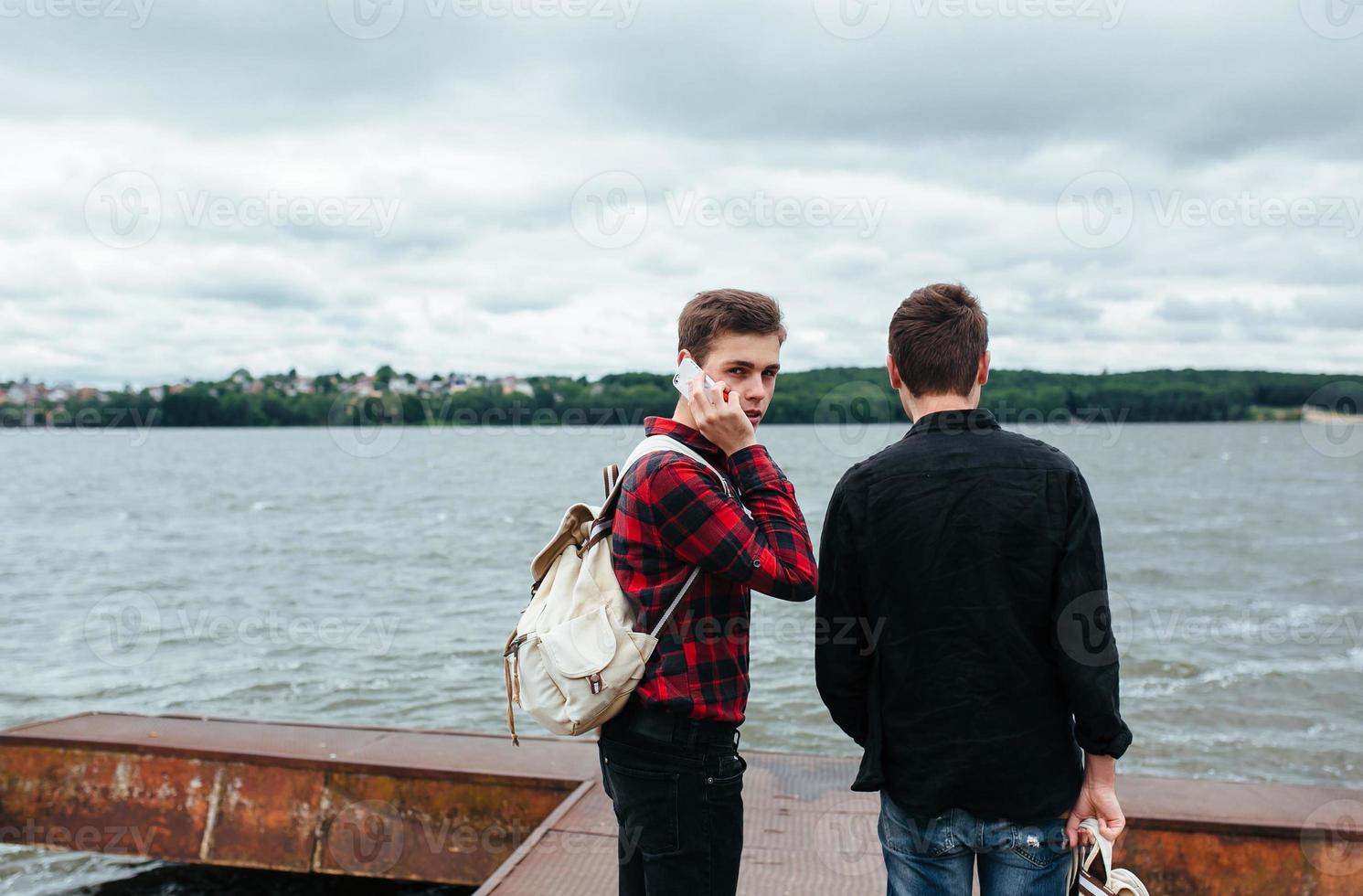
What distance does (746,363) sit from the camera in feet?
8.15

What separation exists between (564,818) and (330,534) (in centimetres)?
2976

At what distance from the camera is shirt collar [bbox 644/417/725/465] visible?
8.20 ft

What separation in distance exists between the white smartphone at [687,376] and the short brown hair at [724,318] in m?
0.03

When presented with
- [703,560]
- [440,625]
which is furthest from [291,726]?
[440,625]

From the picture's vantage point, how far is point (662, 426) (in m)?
2.53

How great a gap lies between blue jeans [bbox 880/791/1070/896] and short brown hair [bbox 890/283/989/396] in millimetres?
1001

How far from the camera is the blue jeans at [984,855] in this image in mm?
2334

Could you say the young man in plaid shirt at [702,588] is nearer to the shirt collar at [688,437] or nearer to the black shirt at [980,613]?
the shirt collar at [688,437]

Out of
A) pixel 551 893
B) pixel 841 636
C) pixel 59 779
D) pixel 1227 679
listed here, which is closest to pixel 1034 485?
pixel 841 636

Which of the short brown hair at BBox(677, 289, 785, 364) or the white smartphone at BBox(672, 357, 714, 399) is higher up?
the short brown hair at BBox(677, 289, 785, 364)

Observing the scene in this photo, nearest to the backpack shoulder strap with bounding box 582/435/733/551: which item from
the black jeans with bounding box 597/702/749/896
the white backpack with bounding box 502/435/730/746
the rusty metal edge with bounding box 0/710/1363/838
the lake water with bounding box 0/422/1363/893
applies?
the white backpack with bounding box 502/435/730/746

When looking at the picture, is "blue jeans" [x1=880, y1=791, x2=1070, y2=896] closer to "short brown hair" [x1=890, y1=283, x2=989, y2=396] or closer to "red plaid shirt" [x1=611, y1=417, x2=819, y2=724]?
"red plaid shirt" [x1=611, y1=417, x2=819, y2=724]

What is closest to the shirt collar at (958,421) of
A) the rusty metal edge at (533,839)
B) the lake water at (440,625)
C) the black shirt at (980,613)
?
the black shirt at (980,613)

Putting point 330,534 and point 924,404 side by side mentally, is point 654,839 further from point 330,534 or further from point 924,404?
point 330,534
